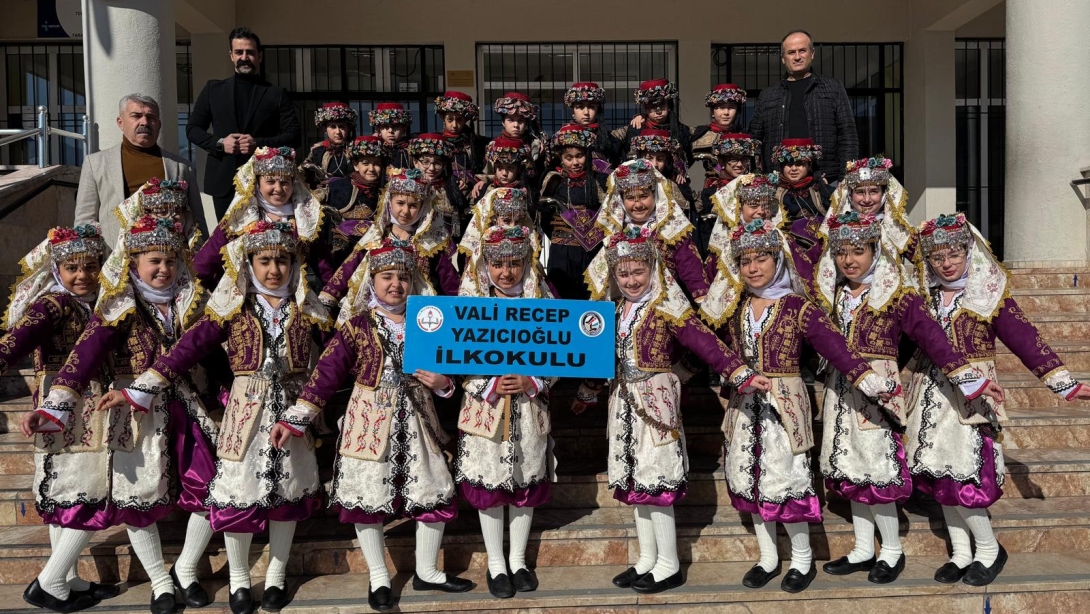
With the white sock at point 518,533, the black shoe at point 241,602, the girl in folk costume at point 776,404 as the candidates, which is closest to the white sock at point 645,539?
the girl in folk costume at point 776,404

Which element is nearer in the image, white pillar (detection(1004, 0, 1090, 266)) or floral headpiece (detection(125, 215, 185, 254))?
floral headpiece (detection(125, 215, 185, 254))

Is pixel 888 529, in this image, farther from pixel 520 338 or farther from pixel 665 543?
pixel 520 338

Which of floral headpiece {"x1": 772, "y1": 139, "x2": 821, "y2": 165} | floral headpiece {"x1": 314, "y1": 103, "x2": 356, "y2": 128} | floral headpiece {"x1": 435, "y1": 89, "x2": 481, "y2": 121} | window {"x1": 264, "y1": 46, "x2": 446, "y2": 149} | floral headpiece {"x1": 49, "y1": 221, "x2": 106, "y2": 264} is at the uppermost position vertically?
window {"x1": 264, "y1": 46, "x2": 446, "y2": 149}

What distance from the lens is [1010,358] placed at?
637 centimetres

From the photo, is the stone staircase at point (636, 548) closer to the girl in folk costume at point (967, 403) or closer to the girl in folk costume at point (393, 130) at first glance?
the girl in folk costume at point (967, 403)

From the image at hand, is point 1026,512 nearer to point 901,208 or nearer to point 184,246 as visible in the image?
point 901,208

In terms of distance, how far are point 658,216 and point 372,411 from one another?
2.13 metres

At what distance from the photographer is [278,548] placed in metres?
4.18

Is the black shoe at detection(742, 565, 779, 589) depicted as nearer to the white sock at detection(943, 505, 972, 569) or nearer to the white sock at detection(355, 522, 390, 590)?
the white sock at detection(943, 505, 972, 569)

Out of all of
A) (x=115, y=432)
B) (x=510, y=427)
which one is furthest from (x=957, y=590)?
(x=115, y=432)

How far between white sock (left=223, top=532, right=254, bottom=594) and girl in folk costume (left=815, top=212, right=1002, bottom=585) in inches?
117

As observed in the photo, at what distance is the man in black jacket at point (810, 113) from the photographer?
6.39 meters

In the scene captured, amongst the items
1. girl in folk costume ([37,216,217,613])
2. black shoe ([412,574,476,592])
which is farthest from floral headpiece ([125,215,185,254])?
black shoe ([412,574,476,592])

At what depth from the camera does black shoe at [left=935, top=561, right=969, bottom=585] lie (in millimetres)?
4277
